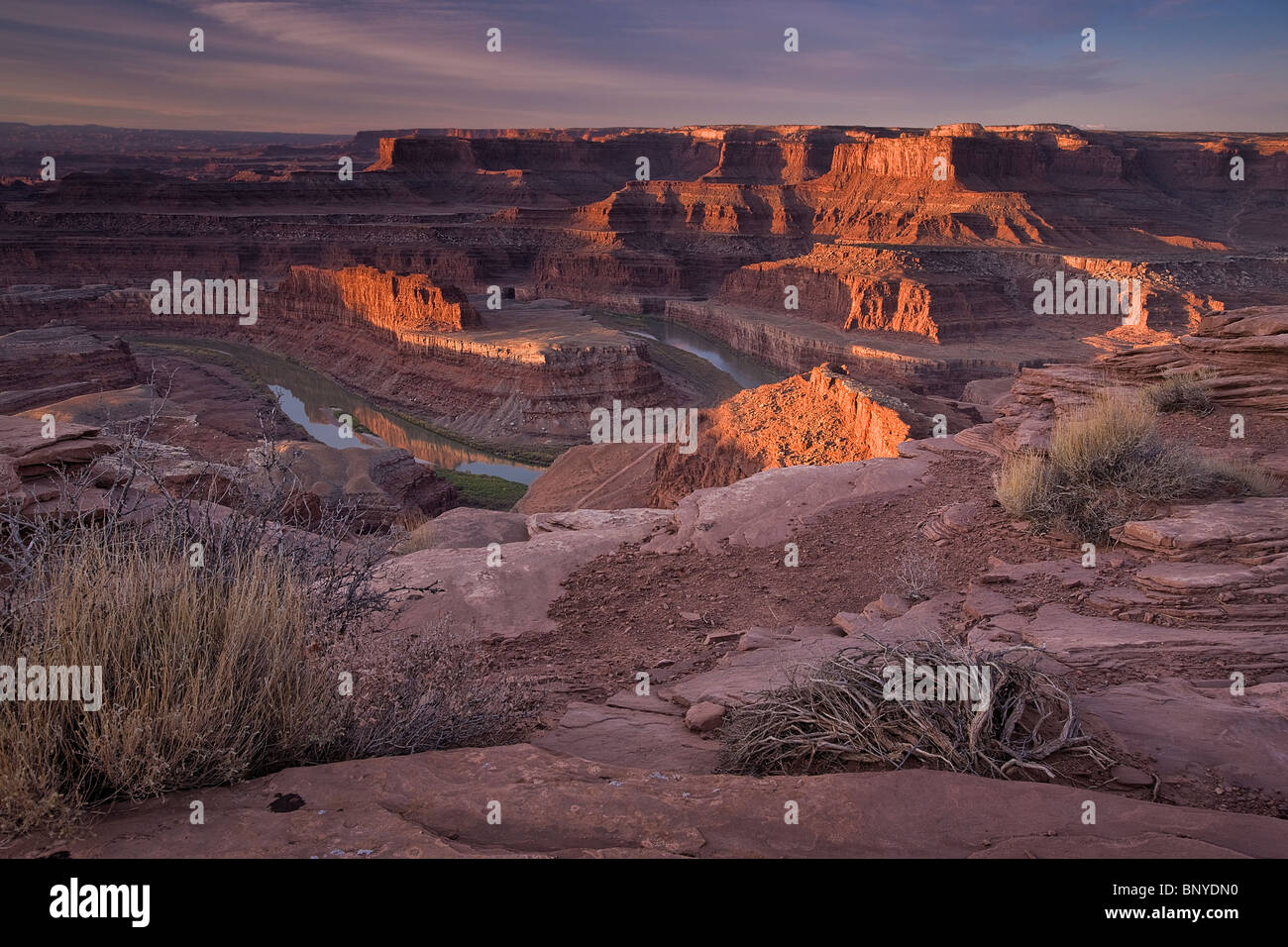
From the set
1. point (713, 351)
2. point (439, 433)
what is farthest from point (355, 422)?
point (713, 351)

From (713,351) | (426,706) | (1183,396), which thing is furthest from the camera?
(713,351)

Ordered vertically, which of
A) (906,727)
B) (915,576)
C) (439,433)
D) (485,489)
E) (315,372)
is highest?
(315,372)

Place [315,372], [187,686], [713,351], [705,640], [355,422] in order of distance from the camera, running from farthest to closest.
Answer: [713,351], [315,372], [355,422], [705,640], [187,686]

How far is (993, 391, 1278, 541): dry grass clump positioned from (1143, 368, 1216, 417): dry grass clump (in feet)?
8.34

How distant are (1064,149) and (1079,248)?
4025 centimetres

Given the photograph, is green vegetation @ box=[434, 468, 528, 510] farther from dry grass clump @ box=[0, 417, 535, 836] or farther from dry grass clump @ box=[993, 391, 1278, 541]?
dry grass clump @ box=[0, 417, 535, 836]

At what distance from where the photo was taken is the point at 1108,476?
8438 millimetres

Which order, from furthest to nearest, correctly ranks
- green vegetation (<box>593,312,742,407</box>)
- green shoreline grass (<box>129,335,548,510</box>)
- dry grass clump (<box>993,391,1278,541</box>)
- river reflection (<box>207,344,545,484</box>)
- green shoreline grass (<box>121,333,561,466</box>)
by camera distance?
green vegetation (<box>593,312,742,407</box>) < green shoreline grass (<box>121,333,561,466</box>) < river reflection (<box>207,344,545,484</box>) < green shoreline grass (<box>129,335,548,510</box>) < dry grass clump (<box>993,391,1278,541</box>)

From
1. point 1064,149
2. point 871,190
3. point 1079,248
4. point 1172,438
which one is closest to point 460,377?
point 1172,438

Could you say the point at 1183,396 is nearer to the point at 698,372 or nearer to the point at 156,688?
the point at 156,688

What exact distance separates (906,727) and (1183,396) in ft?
31.3

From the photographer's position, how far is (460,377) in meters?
47.7

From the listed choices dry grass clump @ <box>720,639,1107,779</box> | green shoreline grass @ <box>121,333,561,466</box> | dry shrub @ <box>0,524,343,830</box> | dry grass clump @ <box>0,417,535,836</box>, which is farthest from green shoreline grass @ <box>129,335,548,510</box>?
dry shrub @ <box>0,524,343,830</box>

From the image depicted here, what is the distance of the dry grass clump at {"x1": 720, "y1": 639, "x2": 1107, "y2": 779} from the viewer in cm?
391
